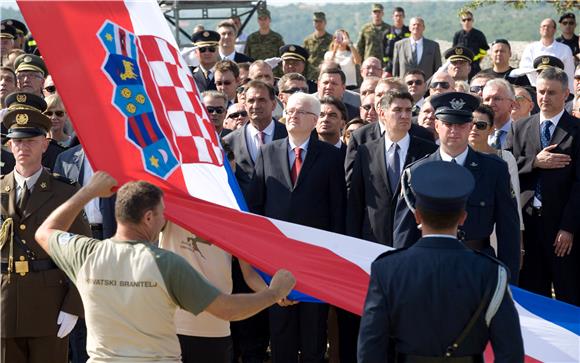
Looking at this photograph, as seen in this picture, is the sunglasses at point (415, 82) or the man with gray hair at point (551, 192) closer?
the man with gray hair at point (551, 192)

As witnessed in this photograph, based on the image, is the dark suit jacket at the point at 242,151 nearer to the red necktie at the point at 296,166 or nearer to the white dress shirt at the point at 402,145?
the red necktie at the point at 296,166

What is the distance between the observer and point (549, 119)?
28.5 feet

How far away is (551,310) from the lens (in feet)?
19.8

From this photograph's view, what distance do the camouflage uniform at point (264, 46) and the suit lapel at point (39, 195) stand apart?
9.01 metres

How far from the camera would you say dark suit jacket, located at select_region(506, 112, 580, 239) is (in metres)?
8.43

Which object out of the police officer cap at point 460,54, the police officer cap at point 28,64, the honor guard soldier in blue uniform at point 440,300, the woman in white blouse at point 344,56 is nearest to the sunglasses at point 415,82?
the police officer cap at point 460,54

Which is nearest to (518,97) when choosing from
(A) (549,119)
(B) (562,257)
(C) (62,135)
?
(A) (549,119)

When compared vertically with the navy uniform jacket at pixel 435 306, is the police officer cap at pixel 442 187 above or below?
above

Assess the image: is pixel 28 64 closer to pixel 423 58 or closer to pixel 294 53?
pixel 294 53

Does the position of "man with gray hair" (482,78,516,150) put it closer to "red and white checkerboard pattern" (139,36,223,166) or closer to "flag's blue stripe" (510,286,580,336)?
"flag's blue stripe" (510,286,580,336)

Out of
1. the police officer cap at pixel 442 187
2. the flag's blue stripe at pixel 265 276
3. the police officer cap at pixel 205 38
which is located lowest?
the flag's blue stripe at pixel 265 276

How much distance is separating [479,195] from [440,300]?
2.38 metres

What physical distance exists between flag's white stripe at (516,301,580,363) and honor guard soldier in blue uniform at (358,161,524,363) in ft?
3.37

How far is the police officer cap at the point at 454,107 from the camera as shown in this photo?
683 cm
